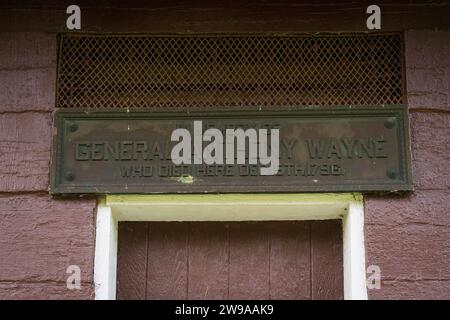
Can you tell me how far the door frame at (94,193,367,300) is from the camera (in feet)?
9.64

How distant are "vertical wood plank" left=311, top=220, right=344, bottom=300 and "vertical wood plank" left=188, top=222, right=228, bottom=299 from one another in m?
0.33

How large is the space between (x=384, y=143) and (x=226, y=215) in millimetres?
646

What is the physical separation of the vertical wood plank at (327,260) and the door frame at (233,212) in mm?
38

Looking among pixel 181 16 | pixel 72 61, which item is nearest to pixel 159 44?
pixel 181 16

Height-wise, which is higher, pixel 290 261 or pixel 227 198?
pixel 227 198

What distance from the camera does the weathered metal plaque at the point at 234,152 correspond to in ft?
9.77

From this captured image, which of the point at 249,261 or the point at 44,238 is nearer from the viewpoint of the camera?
the point at 44,238

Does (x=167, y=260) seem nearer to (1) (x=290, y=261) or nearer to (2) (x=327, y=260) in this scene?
(1) (x=290, y=261)

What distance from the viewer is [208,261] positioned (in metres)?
3.16

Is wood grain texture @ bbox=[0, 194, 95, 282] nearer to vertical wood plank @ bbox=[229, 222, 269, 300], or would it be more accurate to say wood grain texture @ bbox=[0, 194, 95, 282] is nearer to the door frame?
the door frame

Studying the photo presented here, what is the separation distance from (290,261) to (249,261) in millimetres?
154

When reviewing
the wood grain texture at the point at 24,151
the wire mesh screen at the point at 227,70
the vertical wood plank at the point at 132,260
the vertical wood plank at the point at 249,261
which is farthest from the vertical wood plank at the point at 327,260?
the wood grain texture at the point at 24,151

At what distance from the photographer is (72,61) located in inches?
125

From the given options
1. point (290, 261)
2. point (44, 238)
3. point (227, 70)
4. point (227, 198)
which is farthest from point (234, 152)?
point (44, 238)
